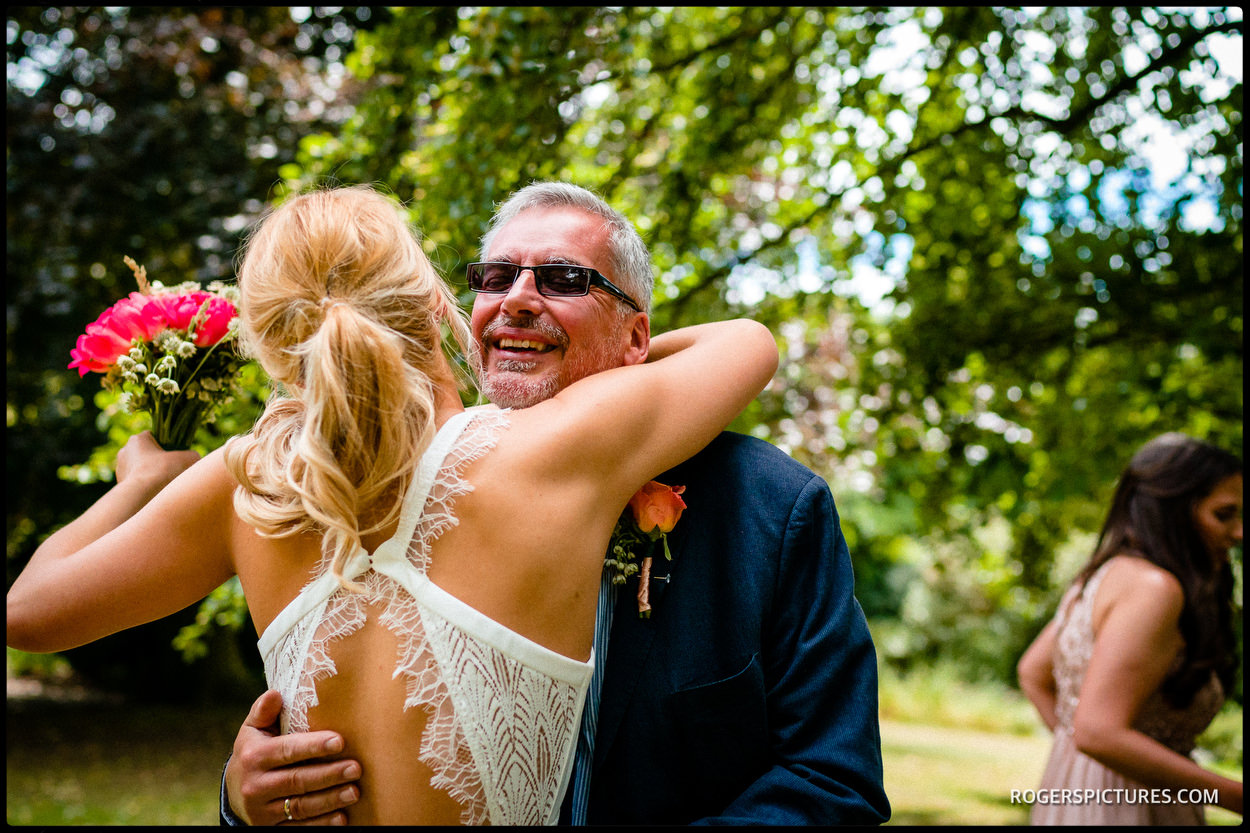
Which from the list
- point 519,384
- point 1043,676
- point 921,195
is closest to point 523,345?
point 519,384

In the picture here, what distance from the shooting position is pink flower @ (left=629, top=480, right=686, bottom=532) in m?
2.00

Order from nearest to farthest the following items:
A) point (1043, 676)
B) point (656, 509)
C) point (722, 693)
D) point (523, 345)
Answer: point (722, 693)
point (656, 509)
point (523, 345)
point (1043, 676)

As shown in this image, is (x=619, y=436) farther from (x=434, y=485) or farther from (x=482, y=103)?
(x=482, y=103)

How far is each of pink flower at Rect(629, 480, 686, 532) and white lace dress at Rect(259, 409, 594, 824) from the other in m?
0.39

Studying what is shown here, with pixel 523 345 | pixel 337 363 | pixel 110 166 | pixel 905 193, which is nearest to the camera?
pixel 337 363

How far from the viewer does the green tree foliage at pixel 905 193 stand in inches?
187

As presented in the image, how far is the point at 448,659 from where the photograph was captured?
63.2 inches

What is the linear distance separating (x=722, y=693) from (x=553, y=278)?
1089mm

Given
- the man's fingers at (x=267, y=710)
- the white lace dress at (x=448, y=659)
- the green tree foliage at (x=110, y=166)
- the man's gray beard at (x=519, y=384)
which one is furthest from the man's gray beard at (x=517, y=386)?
the green tree foliage at (x=110, y=166)

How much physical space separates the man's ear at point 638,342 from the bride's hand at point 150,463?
3.70 ft

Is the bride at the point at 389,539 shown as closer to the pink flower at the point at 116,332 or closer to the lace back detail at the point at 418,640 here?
the lace back detail at the point at 418,640

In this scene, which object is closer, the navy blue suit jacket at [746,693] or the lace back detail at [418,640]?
the lace back detail at [418,640]

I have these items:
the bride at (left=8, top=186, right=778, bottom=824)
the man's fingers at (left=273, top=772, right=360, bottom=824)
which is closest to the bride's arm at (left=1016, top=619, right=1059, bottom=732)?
the bride at (left=8, top=186, right=778, bottom=824)

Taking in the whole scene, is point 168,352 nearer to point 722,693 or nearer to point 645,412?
point 645,412
